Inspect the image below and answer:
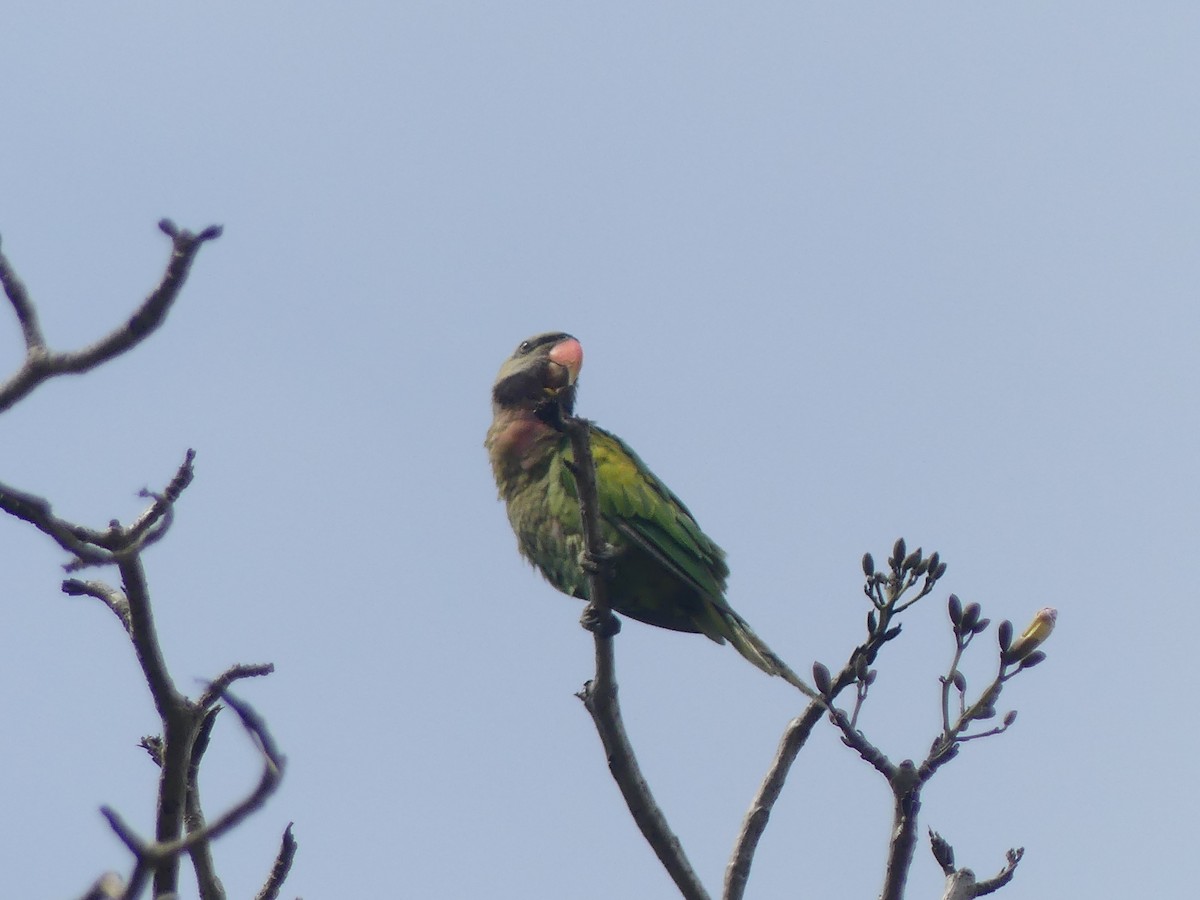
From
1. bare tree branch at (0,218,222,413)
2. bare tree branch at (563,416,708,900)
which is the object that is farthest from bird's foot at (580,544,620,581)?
bare tree branch at (0,218,222,413)

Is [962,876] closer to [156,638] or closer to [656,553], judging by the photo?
[156,638]

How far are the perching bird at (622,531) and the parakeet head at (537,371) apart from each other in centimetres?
15

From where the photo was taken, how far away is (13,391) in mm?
2670

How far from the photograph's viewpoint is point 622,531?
791cm

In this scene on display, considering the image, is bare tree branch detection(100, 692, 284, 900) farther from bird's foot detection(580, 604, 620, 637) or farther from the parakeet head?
the parakeet head

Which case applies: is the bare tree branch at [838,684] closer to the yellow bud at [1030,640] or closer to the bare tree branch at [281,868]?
the yellow bud at [1030,640]

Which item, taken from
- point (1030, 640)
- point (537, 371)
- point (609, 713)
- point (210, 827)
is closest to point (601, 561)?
point (609, 713)

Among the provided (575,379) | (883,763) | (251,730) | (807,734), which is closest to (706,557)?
(575,379)

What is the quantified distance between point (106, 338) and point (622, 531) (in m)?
5.42

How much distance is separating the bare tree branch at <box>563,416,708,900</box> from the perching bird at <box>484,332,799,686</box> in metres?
2.08

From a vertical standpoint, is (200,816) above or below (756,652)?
below

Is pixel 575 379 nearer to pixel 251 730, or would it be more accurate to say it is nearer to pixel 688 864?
pixel 688 864

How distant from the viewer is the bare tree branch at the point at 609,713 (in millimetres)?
4941

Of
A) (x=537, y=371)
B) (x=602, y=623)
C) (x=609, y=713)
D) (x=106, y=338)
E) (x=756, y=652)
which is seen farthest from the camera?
(x=537, y=371)
